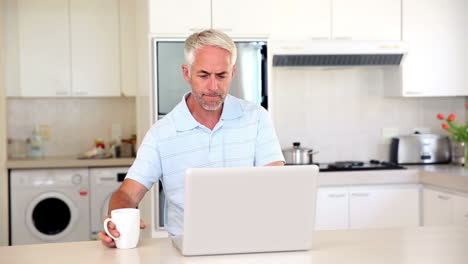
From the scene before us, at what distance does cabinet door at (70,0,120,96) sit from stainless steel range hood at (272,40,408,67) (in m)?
1.64

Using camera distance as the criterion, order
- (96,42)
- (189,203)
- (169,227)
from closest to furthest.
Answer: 1. (189,203)
2. (169,227)
3. (96,42)

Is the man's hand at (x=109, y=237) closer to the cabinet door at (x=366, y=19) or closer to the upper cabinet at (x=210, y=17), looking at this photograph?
the upper cabinet at (x=210, y=17)

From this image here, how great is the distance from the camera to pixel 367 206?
16.0 ft

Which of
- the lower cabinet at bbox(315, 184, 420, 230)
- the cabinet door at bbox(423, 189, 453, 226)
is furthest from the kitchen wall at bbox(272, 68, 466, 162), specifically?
the cabinet door at bbox(423, 189, 453, 226)

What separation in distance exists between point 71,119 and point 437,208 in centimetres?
→ 321

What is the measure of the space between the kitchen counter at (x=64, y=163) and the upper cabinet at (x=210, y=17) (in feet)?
4.66

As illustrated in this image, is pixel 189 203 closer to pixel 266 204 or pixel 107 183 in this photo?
pixel 266 204

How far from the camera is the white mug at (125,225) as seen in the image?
6.95 feet

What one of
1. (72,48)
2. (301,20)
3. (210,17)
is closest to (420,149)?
(301,20)

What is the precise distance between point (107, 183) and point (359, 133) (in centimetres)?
201

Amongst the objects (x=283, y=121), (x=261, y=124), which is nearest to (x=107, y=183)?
(x=283, y=121)

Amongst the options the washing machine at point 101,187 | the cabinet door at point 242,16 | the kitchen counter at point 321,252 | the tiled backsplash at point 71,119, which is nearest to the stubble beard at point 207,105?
the kitchen counter at point 321,252

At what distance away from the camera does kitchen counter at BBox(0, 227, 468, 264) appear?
2012mm

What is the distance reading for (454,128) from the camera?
15.8 ft
